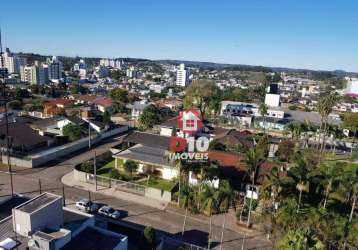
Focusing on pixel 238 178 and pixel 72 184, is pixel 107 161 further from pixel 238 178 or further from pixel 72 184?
pixel 238 178

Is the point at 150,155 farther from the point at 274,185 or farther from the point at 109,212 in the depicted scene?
the point at 274,185

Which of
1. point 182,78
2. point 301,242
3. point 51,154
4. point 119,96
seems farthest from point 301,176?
point 182,78

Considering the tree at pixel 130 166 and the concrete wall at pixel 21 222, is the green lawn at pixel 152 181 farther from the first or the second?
the concrete wall at pixel 21 222

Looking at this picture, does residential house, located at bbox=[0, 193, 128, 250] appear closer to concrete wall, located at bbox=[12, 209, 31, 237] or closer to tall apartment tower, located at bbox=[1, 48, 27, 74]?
concrete wall, located at bbox=[12, 209, 31, 237]

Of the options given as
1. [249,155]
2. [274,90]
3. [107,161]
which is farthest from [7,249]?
[274,90]

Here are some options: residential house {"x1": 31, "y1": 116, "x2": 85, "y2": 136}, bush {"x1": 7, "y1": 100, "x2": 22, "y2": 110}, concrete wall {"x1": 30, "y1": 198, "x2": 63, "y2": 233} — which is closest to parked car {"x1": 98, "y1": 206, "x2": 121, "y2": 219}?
concrete wall {"x1": 30, "y1": 198, "x2": 63, "y2": 233}

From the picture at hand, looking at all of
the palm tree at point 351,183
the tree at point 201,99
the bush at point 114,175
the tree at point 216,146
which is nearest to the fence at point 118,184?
the bush at point 114,175

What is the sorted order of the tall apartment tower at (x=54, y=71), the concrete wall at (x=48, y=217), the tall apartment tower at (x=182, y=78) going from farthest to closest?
1. the tall apartment tower at (x=182, y=78)
2. the tall apartment tower at (x=54, y=71)
3. the concrete wall at (x=48, y=217)
